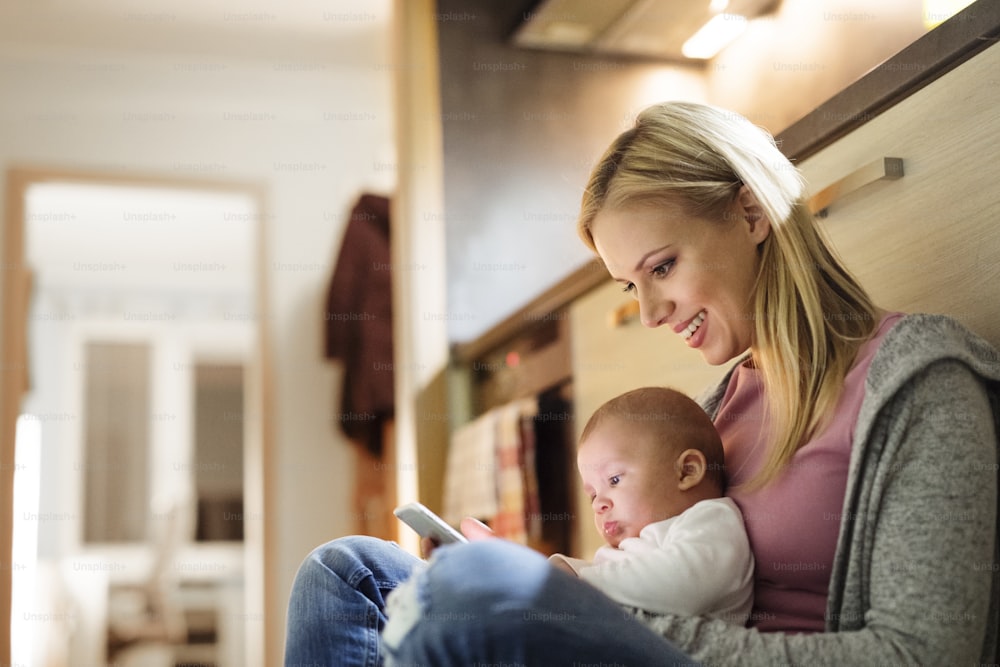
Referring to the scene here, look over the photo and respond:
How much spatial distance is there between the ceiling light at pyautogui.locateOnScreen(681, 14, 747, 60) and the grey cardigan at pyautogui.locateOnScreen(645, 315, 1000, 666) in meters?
1.66

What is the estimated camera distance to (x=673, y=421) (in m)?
1.10

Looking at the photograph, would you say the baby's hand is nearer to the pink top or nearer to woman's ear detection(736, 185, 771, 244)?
the pink top

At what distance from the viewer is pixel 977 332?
1058 millimetres

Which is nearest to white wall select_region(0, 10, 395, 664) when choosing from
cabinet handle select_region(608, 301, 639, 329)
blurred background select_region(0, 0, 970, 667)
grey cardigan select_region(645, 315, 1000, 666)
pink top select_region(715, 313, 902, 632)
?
blurred background select_region(0, 0, 970, 667)

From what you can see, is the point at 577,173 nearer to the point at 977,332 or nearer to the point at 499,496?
the point at 499,496

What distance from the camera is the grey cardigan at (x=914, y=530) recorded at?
81 cm

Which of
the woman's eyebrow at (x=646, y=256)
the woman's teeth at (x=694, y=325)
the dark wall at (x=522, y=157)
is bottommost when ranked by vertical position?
the woman's teeth at (x=694, y=325)

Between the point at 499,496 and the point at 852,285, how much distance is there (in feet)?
4.15

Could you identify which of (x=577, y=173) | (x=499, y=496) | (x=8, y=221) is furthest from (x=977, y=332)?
(x=8, y=221)

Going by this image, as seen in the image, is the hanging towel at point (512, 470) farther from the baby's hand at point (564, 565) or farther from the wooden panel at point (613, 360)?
the baby's hand at point (564, 565)

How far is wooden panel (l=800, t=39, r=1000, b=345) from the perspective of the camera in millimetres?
1041

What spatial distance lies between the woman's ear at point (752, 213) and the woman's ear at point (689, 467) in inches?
9.5

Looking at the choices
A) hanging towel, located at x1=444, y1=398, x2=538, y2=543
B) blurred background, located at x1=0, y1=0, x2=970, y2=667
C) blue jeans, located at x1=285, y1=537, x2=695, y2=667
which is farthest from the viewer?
blurred background, located at x1=0, y1=0, x2=970, y2=667

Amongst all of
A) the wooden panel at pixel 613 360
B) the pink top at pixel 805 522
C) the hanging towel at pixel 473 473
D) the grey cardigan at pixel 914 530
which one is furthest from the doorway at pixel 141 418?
the grey cardigan at pixel 914 530
